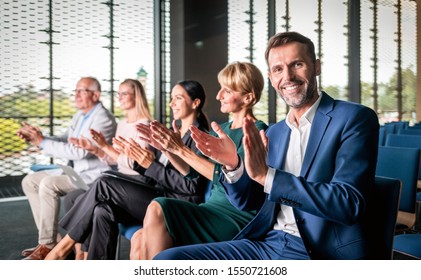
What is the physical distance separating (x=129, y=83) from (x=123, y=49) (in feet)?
2.01

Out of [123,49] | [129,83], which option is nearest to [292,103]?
[129,83]

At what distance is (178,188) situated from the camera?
6.33 ft

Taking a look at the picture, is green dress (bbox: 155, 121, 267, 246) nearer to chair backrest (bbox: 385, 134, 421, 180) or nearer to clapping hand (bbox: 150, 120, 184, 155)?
clapping hand (bbox: 150, 120, 184, 155)

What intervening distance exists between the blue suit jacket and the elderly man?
5.52ft

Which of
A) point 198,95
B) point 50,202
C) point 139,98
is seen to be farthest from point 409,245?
point 50,202

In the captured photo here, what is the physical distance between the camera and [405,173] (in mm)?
1853

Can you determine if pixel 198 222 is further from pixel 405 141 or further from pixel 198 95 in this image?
pixel 405 141

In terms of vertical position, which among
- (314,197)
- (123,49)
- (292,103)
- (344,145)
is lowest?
(314,197)

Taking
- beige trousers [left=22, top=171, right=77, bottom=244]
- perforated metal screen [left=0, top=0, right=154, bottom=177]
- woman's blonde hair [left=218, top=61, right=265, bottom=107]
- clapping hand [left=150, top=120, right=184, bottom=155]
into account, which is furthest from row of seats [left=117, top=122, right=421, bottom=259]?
perforated metal screen [left=0, top=0, right=154, bottom=177]

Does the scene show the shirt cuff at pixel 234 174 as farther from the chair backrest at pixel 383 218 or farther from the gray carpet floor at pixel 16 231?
the gray carpet floor at pixel 16 231

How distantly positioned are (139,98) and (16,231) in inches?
57.7

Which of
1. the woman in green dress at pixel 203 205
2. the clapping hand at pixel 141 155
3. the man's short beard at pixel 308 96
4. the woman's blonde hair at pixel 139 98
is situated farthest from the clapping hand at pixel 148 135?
the woman's blonde hair at pixel 139 98

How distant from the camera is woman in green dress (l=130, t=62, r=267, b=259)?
1.52 metres
